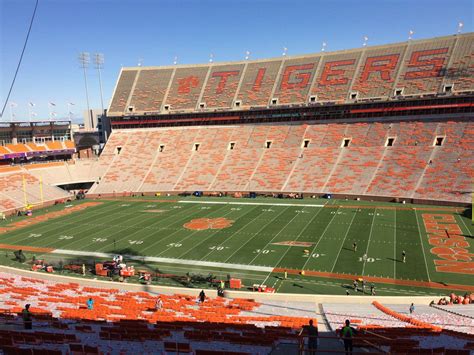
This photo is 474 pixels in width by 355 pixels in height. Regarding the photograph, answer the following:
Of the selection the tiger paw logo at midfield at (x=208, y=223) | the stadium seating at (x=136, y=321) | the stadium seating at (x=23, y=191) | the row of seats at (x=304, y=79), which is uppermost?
the row of seats at (x=304, y=79)

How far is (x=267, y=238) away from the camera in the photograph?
35781 millimetres

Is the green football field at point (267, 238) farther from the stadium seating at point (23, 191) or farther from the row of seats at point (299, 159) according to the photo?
the stadium seating at point (23, 191)

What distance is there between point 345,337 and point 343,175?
4417 cm

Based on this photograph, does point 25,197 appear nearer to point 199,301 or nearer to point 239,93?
point 239,93

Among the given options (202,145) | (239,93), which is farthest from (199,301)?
(239,93)

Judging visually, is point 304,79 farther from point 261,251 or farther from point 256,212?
point 261,251

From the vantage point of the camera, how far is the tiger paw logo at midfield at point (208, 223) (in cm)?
3997

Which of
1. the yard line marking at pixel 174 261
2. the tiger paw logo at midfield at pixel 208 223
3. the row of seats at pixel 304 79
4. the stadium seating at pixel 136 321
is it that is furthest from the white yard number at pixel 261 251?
the row of seats at pixel 304 79

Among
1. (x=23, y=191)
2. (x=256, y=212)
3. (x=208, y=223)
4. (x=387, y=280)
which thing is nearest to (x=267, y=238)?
(x=208, y=223)

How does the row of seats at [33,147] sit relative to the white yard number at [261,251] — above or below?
above

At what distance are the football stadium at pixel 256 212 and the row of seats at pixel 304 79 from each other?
294 mm

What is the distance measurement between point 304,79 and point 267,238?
4014cm

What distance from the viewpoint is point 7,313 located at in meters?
17.2

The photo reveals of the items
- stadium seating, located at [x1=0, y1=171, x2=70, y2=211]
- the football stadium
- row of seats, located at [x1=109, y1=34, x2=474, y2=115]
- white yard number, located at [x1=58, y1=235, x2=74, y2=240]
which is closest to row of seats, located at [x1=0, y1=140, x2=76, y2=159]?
the football stadium
